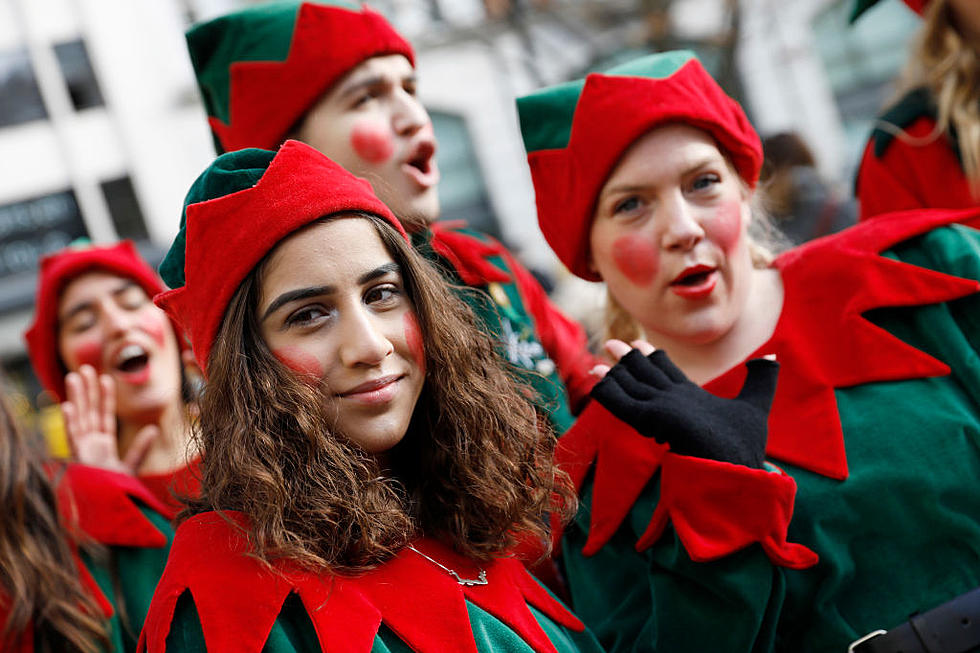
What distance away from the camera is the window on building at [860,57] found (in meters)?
13.1

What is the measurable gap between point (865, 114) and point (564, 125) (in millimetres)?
12657

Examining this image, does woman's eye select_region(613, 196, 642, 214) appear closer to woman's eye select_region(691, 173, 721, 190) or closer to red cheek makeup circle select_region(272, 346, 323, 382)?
woman's eye select_region(691, 173, 721, 190)

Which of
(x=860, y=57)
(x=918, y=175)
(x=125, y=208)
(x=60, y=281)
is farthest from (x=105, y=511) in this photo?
(x=860, y=57)

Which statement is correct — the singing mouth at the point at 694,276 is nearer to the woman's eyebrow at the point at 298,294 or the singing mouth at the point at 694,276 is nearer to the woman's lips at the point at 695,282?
the woman's lips at the point at 695,282

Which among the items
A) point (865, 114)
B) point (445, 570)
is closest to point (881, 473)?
point (445, 570)

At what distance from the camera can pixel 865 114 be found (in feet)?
44.6

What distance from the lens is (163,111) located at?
1363 centimetres

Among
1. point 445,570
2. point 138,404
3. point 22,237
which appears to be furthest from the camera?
point 22,237

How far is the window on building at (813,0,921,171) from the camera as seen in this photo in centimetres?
1314

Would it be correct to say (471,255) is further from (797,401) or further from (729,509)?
(729,509)

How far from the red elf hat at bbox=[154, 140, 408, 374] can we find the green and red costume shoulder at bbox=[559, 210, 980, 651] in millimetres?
876

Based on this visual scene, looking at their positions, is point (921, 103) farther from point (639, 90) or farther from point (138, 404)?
point (138, 404)

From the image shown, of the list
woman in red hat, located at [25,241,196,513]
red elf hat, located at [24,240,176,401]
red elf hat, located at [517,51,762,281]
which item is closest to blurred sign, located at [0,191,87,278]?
red elf hat, located at [24,240,176,401]

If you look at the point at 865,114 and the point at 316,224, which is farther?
the point at 865,114
